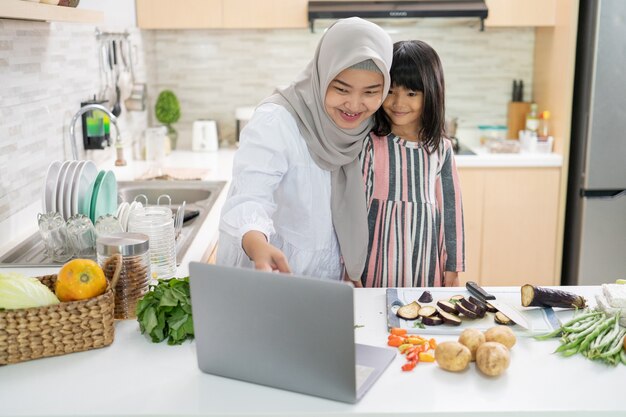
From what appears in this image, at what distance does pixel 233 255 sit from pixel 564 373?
3.23ft

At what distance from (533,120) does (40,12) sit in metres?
2.61

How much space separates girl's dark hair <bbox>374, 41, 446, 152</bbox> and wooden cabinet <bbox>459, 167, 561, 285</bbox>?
164 centimetres

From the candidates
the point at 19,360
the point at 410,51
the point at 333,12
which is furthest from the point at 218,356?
the point at 333,12

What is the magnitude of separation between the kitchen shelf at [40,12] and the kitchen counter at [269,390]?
2.71 ft

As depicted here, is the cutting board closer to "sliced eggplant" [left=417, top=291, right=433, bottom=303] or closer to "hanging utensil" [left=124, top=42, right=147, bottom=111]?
"sliced eggplant" [left=417, top=291, right=433, bottom=303]

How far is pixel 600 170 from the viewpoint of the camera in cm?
346

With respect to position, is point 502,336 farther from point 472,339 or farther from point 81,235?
point 81,235

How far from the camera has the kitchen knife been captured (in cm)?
157

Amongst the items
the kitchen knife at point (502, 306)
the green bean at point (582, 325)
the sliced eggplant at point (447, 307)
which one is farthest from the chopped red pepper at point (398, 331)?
the green bean at point (582, 325)

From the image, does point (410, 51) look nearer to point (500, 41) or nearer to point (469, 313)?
point (469, 313)

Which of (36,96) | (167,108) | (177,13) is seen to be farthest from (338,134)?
(167,108)

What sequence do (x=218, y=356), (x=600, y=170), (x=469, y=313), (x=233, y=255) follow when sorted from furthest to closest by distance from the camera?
1. (x=600, y=170)
2. (x=233, y=255)
3. (x=469, y=313)
4. (x=218, y=356)

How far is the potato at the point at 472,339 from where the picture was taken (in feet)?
4.70

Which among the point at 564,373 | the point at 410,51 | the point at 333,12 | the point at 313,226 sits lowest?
the point at 564,373
